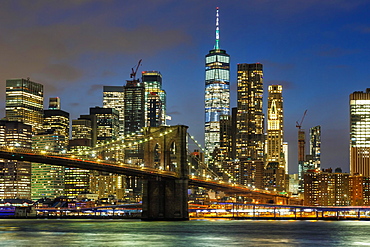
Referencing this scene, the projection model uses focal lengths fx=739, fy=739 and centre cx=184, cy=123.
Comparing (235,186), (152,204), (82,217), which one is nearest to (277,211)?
(235,186)

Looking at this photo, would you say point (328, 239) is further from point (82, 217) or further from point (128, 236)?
point (82, 217)

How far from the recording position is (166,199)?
103m

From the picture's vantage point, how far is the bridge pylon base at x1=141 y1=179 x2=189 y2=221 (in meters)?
102

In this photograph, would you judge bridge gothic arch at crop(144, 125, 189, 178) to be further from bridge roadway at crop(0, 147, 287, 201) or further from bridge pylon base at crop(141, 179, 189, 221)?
bridge pylon base at crop(141, 179, 189, 221)

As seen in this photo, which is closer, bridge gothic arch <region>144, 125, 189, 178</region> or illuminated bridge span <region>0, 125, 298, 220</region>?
illuminated bridge span <region>0, 125, 298, 220</region>

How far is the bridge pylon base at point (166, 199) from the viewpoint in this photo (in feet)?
336

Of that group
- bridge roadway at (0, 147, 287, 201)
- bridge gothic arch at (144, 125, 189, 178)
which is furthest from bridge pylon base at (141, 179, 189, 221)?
bridge gothic arch at (144, 125, 189, 178)

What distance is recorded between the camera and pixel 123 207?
521 ft

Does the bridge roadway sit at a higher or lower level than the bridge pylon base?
higher

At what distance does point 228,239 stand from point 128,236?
395 inches

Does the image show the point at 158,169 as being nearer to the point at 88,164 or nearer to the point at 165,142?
the point at 165,142

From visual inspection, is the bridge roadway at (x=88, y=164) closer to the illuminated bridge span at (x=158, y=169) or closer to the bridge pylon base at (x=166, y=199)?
the illuminated bridge span at (x=158, y=169)

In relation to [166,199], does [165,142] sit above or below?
above

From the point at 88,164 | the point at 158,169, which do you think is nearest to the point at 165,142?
the point at 158,169
